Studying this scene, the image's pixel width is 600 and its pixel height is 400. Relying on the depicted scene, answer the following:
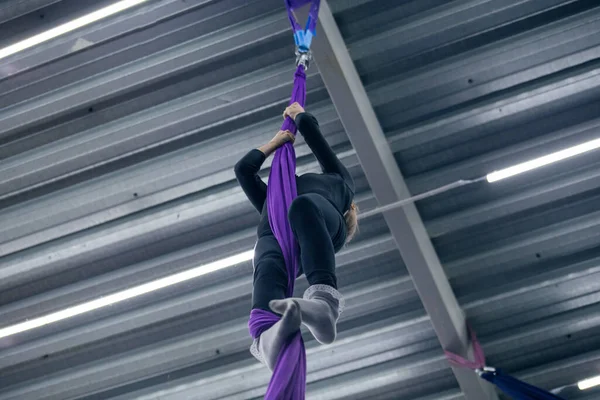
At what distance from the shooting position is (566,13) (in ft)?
12.5

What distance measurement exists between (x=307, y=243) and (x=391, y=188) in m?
1.75

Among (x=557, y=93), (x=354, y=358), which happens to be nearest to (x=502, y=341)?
(x=354, y=358)

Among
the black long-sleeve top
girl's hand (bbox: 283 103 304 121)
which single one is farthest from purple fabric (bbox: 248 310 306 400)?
girl's hand (bbox: 283 103 304 121)

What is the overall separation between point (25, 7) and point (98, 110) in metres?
0.66

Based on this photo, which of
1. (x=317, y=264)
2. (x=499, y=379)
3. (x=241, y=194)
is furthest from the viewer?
(x=241, y=194)

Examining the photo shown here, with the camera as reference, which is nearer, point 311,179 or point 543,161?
point 311,179

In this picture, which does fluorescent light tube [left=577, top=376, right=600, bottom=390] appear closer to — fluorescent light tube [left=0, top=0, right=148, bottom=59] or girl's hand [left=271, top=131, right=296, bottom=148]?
girl's hand [left=271, top=131, right=296, bottom=148]

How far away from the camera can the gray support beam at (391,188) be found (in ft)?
11.9

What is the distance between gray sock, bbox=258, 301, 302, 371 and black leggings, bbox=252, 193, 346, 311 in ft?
0.45

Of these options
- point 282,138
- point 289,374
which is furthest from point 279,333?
point 282,138

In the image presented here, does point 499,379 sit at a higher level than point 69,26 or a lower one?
lower

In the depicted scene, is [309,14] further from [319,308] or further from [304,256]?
[319,308]

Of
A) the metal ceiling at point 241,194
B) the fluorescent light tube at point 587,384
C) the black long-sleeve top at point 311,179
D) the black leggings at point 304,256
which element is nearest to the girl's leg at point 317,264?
the black leggings at point 304,256

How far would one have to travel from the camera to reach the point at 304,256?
2164mm
